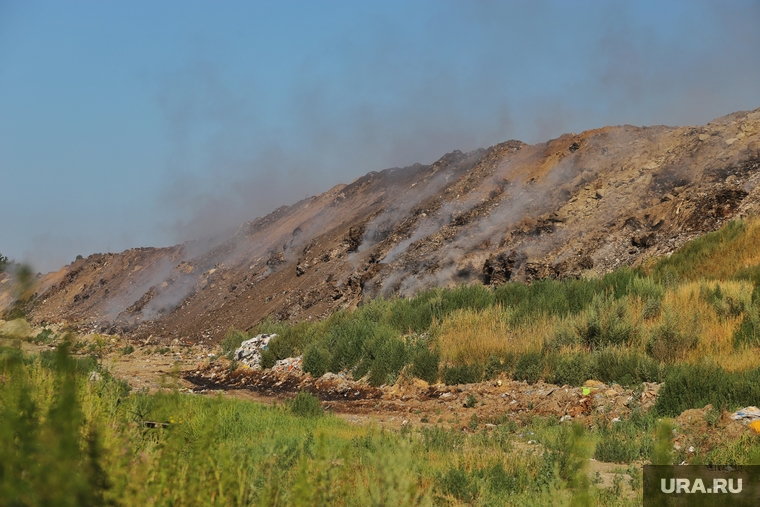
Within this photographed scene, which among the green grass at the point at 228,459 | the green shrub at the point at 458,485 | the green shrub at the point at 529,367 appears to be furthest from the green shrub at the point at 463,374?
the green shrub at the point at 458,485

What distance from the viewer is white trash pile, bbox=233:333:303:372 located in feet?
55.2

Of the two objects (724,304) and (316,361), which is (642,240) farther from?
(316,361)

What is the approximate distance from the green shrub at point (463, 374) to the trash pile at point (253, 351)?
22.2ft

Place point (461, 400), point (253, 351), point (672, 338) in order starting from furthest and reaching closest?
point (253, 351)
point (461, 400)
point (672, 338)

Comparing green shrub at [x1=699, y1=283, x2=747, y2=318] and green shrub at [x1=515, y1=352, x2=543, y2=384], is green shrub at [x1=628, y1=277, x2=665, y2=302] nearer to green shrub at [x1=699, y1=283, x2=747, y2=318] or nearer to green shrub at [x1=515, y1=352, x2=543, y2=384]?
green shrub at [x1=699, y1=283, x2=747, y2=318]

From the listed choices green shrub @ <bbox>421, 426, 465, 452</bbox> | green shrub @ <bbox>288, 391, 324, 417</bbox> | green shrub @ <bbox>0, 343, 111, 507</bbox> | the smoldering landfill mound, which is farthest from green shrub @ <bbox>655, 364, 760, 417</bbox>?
the smoldering landfill mound

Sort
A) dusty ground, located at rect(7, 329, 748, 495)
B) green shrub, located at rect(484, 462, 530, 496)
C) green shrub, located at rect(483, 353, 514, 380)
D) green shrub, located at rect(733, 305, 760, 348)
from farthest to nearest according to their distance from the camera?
green shrub, located at rect(483, 353, 514, 380), green shrub, located at rect(733, 305, 760, 348), dusty ground, located at rect(7, 329, 748, 495), green shrub, located at rect(484, 462, 530, 496)

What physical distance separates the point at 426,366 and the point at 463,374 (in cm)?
92

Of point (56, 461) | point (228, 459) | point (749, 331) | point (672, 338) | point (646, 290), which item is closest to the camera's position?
point (56, 461)

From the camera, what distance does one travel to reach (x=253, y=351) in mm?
19156

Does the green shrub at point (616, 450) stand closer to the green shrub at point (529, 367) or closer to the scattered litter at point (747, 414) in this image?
the scattered litter at point (747, 414)

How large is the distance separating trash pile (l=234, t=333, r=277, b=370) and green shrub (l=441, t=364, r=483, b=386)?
266 inches

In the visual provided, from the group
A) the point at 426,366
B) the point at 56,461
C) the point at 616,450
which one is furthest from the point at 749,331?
Result: the point at 56,461

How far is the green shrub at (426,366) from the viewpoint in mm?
13344
